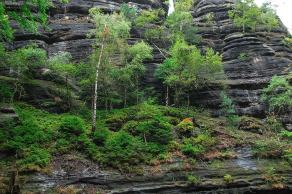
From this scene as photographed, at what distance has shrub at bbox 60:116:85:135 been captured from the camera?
87.3 feet

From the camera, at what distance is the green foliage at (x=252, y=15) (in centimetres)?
5175

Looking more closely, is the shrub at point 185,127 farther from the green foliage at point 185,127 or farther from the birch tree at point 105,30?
the birch tree at point 105,30

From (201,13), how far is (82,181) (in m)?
47.2

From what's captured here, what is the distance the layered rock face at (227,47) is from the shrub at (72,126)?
14.3 meters

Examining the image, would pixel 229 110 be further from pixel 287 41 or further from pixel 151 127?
pixel 287 41

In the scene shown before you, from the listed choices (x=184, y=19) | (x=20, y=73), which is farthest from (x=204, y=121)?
(x=184, y=19)

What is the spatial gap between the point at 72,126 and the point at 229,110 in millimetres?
16447

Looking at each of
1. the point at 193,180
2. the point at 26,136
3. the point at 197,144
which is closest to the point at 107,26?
the point at 26,136

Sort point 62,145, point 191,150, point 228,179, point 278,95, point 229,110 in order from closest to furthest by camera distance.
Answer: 1. point 228,179
2. point 62,145
3. point 191,150
4. point 229,110
5. point 278,95

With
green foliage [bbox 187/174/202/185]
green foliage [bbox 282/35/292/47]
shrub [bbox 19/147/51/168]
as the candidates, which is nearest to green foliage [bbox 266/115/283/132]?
green foliage [bbox 187/174/202/185]

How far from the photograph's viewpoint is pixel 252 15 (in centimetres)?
5184

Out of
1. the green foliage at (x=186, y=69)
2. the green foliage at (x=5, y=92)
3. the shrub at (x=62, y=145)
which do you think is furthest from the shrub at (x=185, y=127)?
the green foliage at (x=5, y=92)

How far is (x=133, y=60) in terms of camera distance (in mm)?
36281

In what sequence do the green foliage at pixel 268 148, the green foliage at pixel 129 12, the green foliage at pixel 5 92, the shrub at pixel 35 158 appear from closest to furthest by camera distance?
the shrub at pixel 35 158 → the green foliage at pixel 268 148 → the green foliage at pixel 5 92 → the green foliage at pixel 129 12
